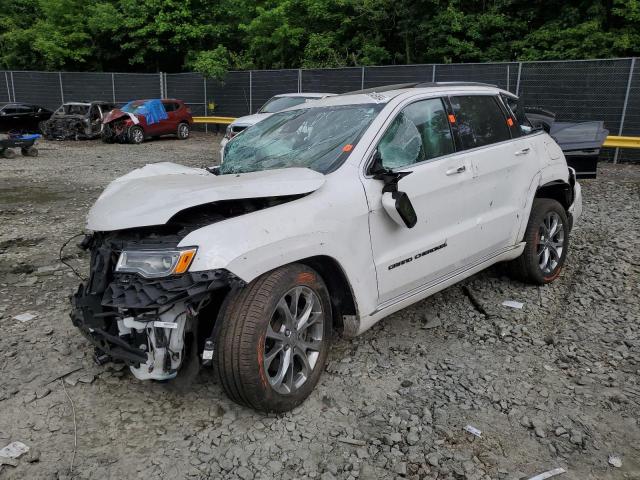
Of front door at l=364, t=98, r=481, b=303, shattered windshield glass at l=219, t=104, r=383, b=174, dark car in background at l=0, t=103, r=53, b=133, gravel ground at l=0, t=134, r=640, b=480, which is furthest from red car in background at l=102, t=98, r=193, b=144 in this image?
front door at l=364, t=98, r=481, b=303

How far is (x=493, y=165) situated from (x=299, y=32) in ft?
68.3

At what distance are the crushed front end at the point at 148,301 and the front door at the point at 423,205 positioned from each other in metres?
1.07

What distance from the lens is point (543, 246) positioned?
15.8 ft

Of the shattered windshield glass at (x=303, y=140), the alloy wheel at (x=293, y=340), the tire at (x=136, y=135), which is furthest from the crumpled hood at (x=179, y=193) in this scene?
the tire at (x=136, y=135)

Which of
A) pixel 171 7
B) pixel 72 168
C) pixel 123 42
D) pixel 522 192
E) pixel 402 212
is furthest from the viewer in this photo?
pixel 123 42

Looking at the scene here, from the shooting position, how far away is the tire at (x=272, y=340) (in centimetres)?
272

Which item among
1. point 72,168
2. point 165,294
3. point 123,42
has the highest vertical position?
point 123,42

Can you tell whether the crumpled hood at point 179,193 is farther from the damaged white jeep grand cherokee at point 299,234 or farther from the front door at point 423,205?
the front door at point 423,205

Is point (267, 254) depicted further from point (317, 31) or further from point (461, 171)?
point (317, 31)

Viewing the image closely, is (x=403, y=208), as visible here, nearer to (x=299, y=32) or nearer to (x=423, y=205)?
(x=423, y=205)

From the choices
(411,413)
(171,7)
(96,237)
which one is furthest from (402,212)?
(171,7)

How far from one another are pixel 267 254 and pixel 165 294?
541mm

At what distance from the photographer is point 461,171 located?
12.8 ft

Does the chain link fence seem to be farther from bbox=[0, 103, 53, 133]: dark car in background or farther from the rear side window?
the rear side window
